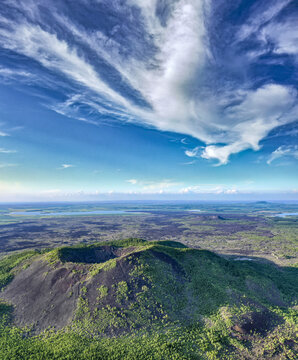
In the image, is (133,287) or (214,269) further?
(214,269)

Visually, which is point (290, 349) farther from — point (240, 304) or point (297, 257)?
point (297, 257)

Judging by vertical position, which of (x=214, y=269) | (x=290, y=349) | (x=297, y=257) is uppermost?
(x=214, y=269)

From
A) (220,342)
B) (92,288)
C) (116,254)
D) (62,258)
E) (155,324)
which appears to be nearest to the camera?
(220,342)

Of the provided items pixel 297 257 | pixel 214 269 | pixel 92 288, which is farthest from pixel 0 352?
pixel 297 257

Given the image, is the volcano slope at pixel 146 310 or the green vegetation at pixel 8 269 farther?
the green vegetation at pixel 8 269

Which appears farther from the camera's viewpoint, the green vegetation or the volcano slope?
the green vegetation

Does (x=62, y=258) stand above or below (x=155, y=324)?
above

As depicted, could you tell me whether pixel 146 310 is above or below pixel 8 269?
below

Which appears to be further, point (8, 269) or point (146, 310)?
point (8, 269)
